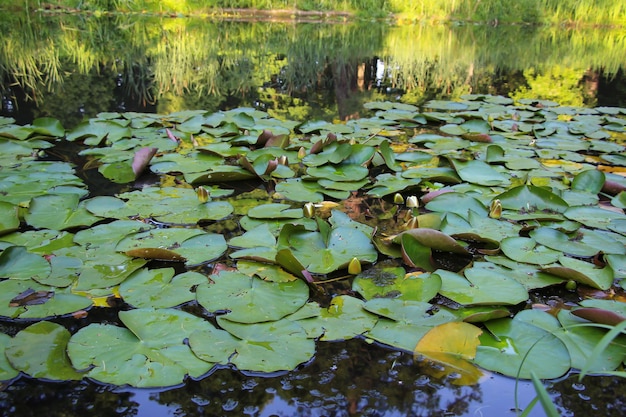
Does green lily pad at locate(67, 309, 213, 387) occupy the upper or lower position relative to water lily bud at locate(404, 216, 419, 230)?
lower

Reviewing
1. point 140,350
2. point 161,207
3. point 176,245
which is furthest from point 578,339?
point 161,207

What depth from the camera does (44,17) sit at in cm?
911

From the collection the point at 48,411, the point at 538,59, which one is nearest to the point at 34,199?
the point at 48,411

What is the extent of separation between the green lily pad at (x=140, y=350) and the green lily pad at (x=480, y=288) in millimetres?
666

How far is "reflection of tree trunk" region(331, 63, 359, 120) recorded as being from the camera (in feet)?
12.2

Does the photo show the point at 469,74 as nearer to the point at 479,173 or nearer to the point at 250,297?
the point at 479,173

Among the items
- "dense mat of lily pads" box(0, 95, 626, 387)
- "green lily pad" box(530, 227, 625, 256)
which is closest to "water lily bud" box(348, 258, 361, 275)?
"dense mat of lily pads" box(0, 95, 626, 387)

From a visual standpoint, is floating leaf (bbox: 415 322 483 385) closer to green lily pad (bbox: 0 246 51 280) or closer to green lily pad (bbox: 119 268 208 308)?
green lily pad (bbox: 119 268 208 308)

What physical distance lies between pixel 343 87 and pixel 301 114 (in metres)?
0.95

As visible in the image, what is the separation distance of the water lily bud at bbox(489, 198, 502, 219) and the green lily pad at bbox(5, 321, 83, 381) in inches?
58.2

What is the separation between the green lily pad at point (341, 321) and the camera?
1.20 m

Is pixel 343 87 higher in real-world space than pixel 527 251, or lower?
higher

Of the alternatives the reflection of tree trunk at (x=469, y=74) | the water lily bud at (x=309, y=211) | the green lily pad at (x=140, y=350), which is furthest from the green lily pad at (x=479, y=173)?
the reflection of tree trunk at (x=469, y=74)

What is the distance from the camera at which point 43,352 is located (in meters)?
1.07
